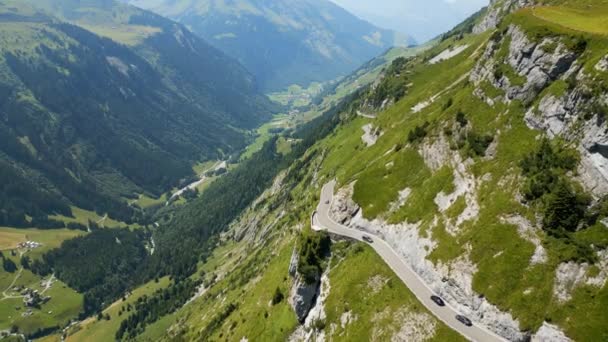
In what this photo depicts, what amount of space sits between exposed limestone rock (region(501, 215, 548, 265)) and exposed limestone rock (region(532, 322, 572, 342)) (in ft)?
35.5

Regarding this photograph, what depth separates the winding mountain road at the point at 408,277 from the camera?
7431 cm

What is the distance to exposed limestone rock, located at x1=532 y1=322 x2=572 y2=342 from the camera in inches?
2516

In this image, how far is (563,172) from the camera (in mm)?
78000

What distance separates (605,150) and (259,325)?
91080mm

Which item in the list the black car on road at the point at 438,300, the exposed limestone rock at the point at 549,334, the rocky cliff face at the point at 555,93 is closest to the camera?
the exposed limestone rock at the point at 549,334

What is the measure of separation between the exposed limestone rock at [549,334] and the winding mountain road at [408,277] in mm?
6266

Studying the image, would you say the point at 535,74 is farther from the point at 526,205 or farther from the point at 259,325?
the point at 259,325

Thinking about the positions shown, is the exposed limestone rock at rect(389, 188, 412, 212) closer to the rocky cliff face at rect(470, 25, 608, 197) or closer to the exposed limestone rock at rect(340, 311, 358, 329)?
the rocky cliff face at rect(470, 25, 608, 197)

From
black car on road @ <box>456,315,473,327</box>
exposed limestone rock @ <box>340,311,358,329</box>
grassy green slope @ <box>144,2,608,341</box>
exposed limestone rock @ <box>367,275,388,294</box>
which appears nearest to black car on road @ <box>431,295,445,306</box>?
grassy green slope @ <box>144,2,608,341</box>

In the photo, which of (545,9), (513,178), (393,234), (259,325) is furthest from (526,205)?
(259,325)

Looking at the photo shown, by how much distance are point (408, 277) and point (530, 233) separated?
25.9 metres

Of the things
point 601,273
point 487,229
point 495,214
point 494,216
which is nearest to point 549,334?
point 601,273

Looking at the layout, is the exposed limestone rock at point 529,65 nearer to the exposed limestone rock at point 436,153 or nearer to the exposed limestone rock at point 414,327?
the exposed limestone rock at point 436,153

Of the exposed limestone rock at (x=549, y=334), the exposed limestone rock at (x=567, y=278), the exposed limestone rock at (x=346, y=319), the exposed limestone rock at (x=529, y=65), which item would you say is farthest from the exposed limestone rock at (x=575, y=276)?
the exposed limestone rock at (x=529, y=65)
